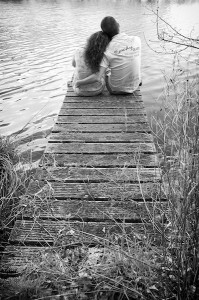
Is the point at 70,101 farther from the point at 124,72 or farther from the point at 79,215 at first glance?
the point at 79,215

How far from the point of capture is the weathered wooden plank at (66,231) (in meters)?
2.12

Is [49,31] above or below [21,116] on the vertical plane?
above

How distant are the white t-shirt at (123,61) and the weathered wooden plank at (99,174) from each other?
2461 mm

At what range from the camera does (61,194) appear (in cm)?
265

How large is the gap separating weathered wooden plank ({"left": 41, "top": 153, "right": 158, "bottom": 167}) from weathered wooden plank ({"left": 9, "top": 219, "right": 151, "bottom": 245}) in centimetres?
94

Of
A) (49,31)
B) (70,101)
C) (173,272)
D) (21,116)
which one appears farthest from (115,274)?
(49,31)

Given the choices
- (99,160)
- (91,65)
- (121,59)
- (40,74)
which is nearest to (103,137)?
(99,160)

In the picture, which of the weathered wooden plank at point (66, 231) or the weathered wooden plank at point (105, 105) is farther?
the weathered wooden plank at point (105, 105)

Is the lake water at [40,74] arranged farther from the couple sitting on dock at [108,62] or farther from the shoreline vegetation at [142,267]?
the shoreline vegetation at [142,267]

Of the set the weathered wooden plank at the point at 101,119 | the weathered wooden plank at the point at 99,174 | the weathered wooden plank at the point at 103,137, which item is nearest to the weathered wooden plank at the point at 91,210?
the weathered wooden plank at the point at 99,174

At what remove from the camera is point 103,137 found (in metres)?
3.85

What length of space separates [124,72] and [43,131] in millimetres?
1965

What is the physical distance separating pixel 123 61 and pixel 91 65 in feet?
2.07

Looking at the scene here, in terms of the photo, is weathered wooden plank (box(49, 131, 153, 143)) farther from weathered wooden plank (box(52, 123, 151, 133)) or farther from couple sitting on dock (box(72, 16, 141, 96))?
couple sitting on dock (box(72, 16, 141, 96))
